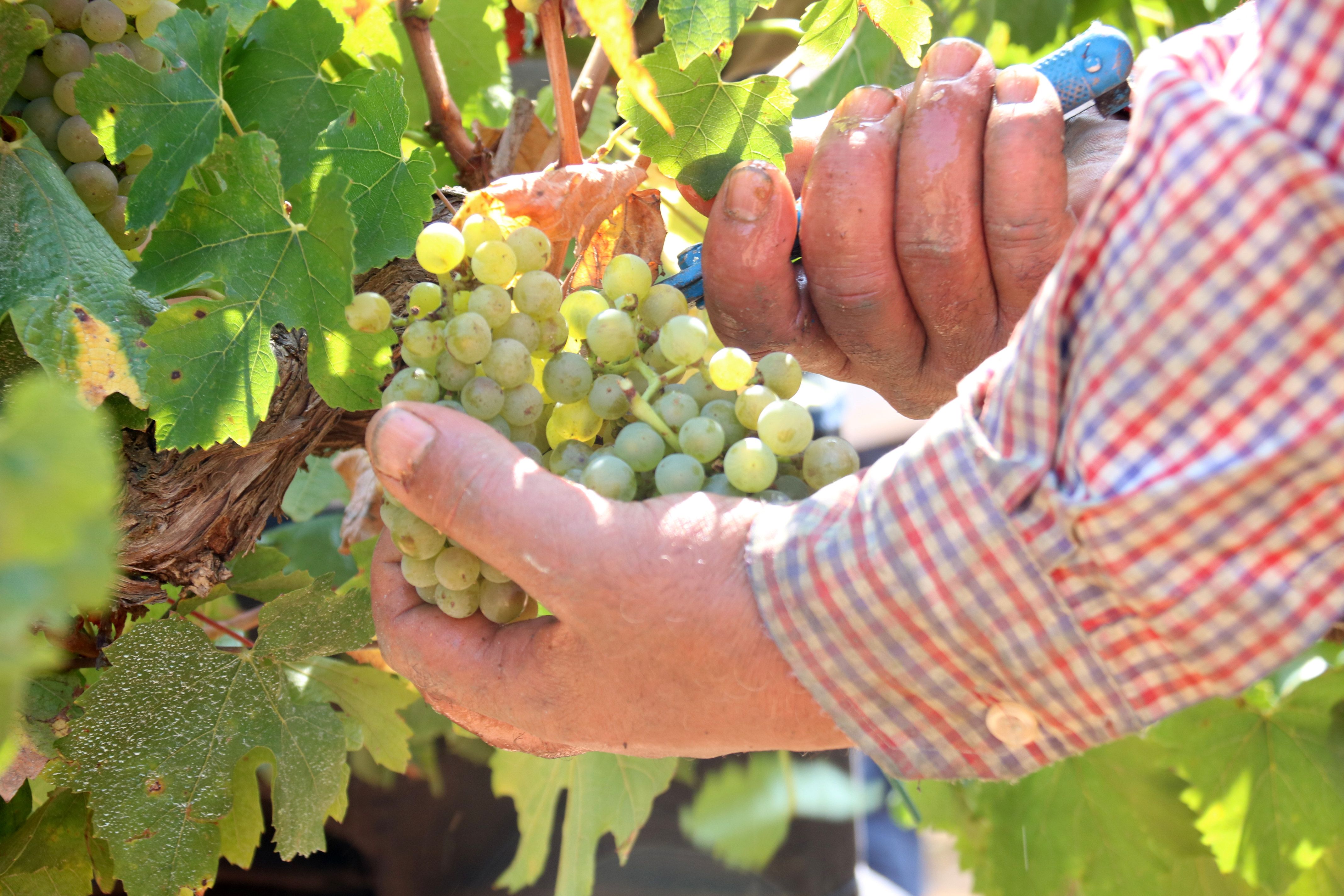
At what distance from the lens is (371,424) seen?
1.74ft

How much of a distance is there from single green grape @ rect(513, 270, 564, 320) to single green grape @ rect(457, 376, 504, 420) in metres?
0.05

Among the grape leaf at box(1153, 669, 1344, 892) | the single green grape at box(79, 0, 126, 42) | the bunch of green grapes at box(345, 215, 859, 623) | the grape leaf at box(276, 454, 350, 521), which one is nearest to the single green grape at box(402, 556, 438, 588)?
the bunch of green grapes at box(345, 215, 859, 623)

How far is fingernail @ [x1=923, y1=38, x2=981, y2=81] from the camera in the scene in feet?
2.28

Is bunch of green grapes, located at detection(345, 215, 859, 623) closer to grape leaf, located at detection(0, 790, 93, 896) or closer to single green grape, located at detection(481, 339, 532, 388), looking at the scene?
single green grape, located at detection(481, 339, 532, 388)

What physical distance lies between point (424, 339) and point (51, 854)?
610 millimetres

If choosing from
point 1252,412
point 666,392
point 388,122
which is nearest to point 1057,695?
point 1252,412

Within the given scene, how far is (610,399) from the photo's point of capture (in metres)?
0.58

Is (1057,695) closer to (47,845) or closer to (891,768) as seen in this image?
(891,768)

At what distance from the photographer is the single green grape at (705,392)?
62 centimetres

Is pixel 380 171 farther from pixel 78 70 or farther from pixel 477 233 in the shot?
pixel 78 70

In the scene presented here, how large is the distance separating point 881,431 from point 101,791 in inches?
71.1

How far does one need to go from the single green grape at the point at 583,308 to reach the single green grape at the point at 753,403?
110 mm

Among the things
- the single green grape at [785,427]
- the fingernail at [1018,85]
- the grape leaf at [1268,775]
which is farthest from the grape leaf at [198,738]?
the grape leaf at [1268,775]

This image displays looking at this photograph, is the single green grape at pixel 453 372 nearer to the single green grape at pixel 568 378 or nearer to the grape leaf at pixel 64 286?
the single green grape at pixel 568 378
